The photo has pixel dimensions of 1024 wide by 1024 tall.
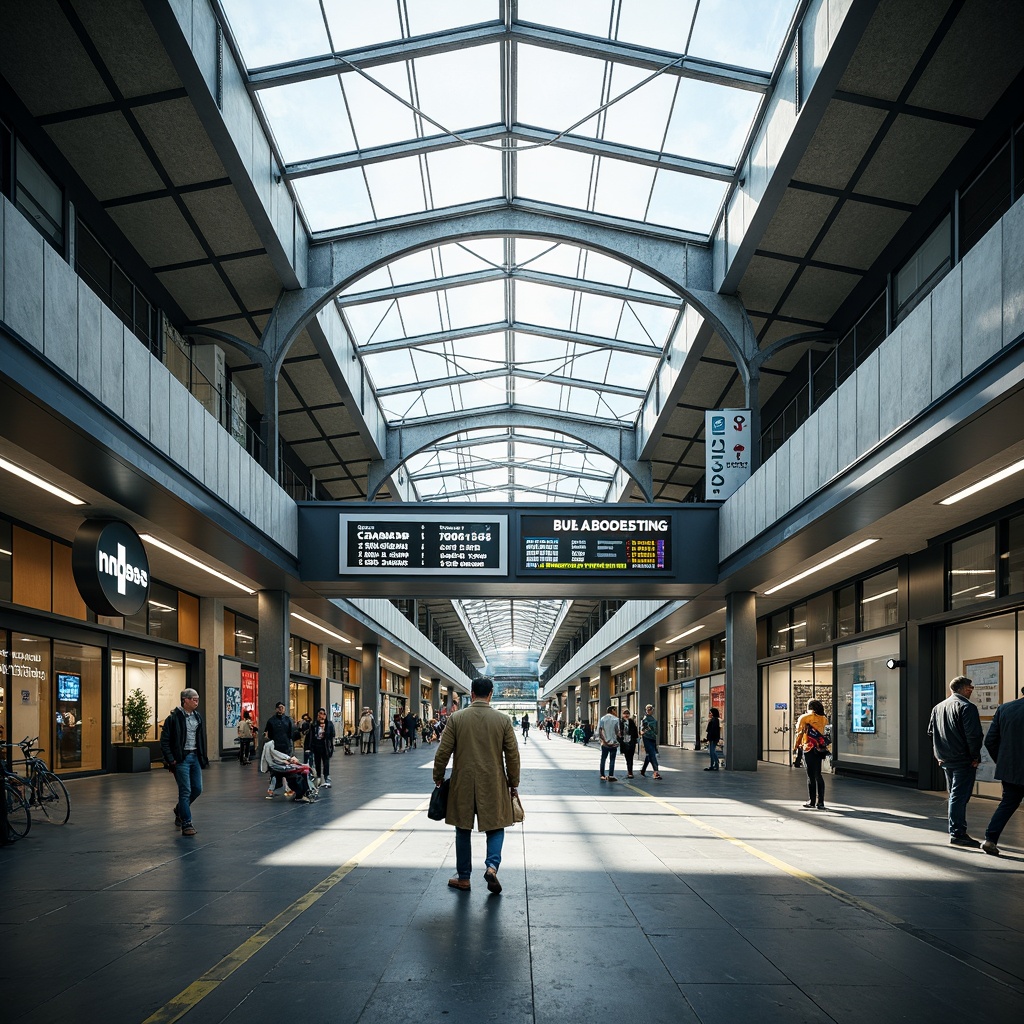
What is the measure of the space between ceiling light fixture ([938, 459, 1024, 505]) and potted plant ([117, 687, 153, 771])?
17.0 m

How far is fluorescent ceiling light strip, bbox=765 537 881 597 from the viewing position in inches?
631

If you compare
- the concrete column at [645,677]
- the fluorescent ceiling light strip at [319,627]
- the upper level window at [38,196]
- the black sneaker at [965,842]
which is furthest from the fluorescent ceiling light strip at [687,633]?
the upper level window at [38,196]

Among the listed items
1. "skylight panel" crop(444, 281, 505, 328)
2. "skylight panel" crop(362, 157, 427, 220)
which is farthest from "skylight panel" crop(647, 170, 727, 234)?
"skylight panel" crop(444, 281, 505, 328)

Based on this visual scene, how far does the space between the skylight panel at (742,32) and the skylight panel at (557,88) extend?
1.93 meters

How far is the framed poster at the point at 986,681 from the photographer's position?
1432 centimetres

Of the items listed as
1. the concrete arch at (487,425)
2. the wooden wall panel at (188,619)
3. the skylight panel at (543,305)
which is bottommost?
the wooden wall panel at (188,619)

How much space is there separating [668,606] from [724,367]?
Result: 7894mm

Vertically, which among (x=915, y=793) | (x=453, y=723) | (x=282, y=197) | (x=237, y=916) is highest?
(x=282, y=197)

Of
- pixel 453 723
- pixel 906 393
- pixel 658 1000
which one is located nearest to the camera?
pixel 658 1000

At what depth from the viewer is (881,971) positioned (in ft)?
17.1

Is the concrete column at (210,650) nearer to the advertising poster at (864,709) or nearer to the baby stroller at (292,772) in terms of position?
the baby stroller at (292,772)

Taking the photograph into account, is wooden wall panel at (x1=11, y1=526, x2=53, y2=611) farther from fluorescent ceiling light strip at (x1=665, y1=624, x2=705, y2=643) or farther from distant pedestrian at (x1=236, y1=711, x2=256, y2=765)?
fluorescent ceiling light strip at (x1=665, y1=624, x2=705, y2=643)

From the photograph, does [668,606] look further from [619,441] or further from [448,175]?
[448,175]

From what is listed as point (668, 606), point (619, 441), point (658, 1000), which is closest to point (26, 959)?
point (658, 1000)
